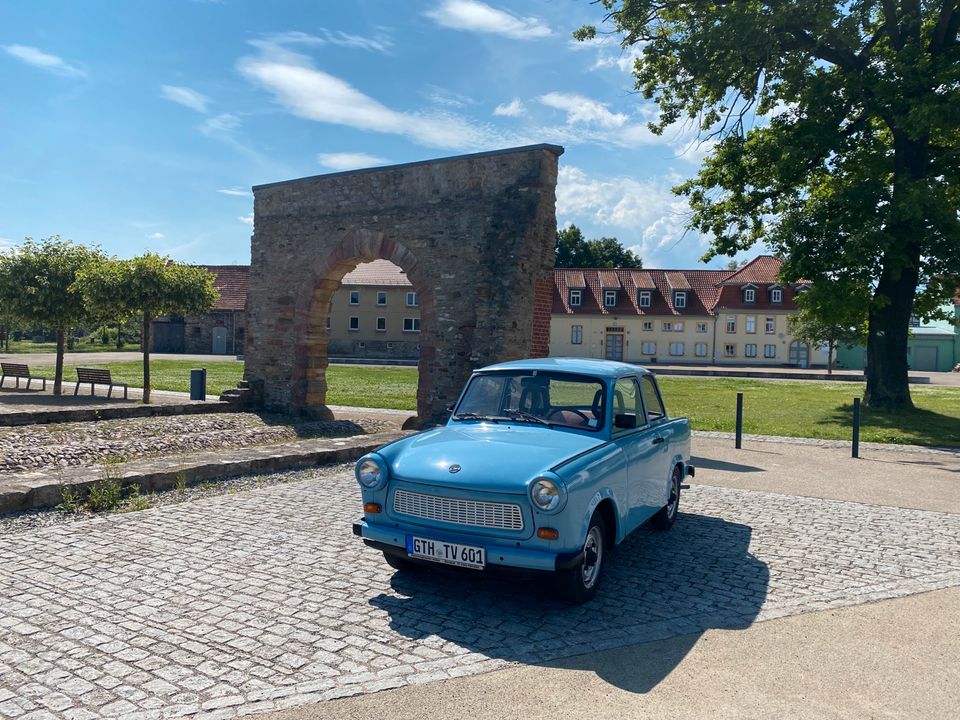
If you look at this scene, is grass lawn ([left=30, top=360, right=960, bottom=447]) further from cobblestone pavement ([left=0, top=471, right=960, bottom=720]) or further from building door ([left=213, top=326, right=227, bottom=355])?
building door ([left=213, top=326, right=227, bottom=355])

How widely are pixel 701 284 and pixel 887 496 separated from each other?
167ft

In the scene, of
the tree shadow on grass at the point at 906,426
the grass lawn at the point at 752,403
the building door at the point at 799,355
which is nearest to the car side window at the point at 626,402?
the grass lawn at the point at 752,403

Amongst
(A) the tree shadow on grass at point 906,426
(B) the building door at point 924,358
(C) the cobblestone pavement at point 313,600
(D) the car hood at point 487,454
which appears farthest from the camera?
(B) the building door at point 924,358

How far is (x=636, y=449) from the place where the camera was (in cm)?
585

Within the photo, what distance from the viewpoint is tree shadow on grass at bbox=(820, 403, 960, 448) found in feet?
49.1

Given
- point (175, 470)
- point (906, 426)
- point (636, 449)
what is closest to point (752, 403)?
point (906, 426)

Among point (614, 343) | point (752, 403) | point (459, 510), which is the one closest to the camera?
point (459, 510)

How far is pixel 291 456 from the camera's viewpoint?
9695 millimetres

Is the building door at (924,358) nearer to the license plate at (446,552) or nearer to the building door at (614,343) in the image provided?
the building door at (614,343)

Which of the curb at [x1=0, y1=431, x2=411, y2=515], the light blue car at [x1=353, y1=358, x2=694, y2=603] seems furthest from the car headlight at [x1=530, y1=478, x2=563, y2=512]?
the curb at [x1=0, y1=431, x2=411, y2=515]

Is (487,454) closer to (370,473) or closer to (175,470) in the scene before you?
(370,473)

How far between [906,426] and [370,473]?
15.7 m

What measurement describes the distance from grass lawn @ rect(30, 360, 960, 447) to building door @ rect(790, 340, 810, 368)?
18.9 meters

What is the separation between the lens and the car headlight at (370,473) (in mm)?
5090
